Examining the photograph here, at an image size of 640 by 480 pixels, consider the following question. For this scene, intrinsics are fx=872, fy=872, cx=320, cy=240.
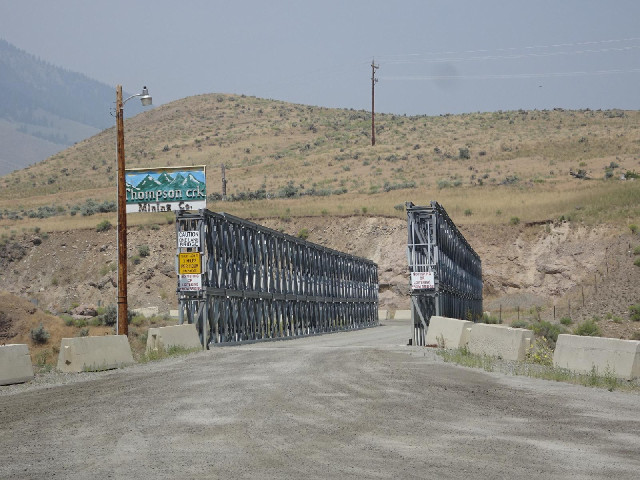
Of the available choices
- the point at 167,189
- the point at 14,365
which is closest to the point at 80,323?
the point at 167,189

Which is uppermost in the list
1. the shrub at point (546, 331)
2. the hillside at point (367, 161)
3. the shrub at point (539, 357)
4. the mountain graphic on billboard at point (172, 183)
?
the hillside at point (367, 161)

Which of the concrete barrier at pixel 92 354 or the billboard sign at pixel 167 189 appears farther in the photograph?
the billboard sign at pixel 167 189

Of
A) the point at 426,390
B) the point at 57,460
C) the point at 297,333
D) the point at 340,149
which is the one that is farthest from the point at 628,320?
the point at 340,149

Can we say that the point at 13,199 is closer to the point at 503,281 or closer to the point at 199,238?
the point at 503,281

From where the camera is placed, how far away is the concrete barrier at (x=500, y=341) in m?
21.5

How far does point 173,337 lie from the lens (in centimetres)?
2600

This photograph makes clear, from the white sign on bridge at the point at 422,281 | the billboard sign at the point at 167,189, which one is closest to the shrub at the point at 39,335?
the white sign on bridge at the point at 422,281

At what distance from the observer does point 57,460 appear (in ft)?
30.8

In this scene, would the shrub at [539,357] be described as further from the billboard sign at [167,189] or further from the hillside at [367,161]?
the hillside at [367,161]

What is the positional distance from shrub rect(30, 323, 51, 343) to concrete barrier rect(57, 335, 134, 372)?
18.3 metres

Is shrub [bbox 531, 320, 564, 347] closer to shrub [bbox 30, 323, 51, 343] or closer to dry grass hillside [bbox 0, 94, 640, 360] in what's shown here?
dry grass hillside [bbox 0, 94, 640, 360]

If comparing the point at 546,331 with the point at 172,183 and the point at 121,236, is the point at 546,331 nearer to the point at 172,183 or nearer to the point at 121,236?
the point at 121,236

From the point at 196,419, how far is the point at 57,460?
283 centimetres

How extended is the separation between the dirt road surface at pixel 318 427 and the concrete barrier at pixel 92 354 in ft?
7.92
